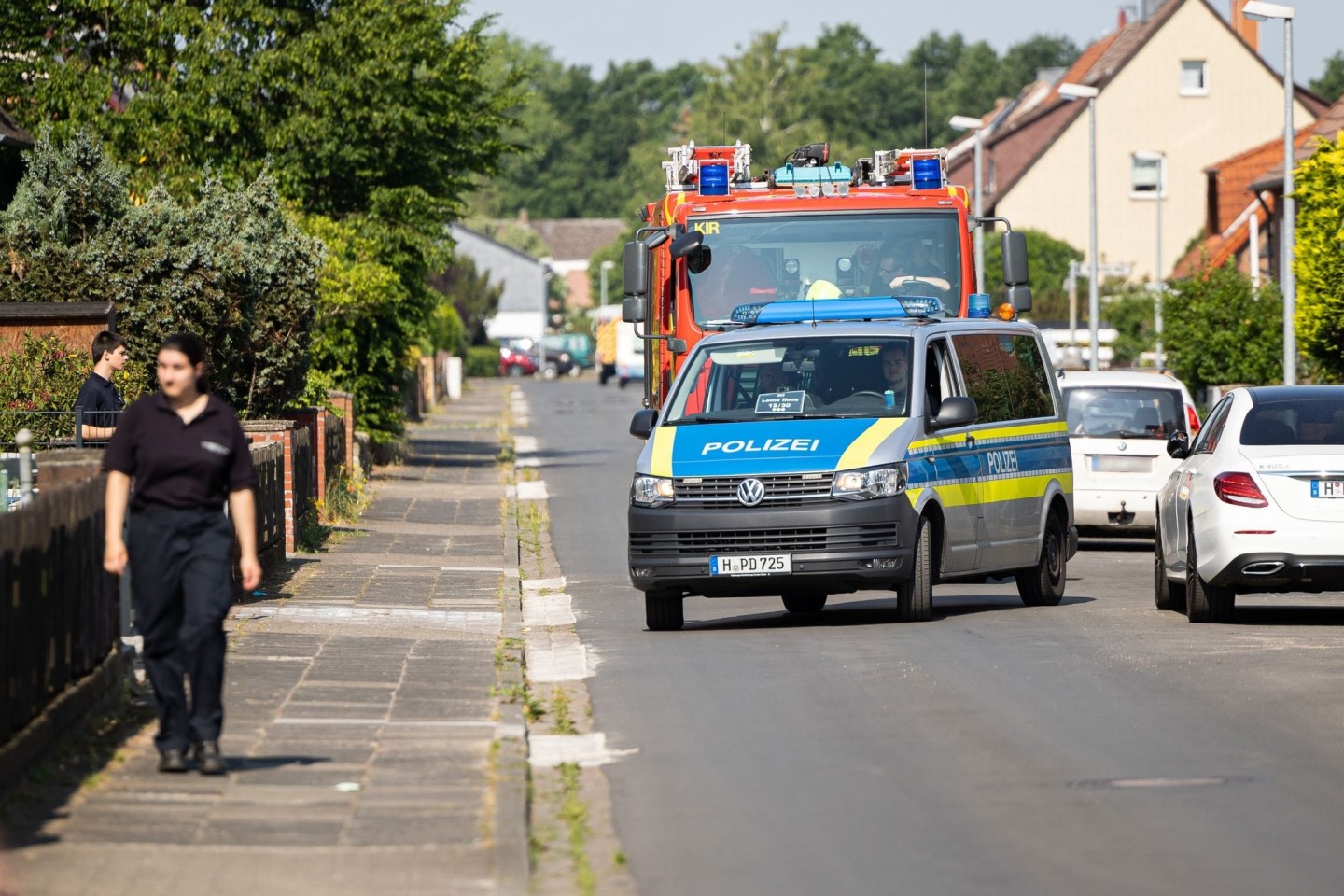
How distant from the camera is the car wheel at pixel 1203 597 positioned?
46.7 ft

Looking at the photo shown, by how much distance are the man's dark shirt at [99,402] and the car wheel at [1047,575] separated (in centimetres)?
632

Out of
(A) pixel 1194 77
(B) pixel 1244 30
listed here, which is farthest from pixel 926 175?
(B) pixel 1244 30

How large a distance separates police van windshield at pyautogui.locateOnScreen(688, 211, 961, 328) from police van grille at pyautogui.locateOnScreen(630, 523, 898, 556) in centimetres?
536

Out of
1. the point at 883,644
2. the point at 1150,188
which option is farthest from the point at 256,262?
the point at 1150,188

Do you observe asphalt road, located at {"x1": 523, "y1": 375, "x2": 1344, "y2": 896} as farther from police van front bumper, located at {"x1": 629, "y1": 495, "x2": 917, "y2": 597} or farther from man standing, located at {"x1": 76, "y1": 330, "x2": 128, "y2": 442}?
man standing, located at {"x1": 76, "y1": 330, "x2": 128, "y2": 442}

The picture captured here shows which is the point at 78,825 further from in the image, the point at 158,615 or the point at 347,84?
the point at 347,84

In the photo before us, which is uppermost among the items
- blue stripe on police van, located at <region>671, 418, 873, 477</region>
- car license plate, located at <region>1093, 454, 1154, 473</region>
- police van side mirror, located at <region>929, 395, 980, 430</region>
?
police van side mirror, located at <region>929, 395, 980, 430</region>

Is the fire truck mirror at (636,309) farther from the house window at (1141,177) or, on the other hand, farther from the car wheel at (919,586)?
the house window at (1141,177)

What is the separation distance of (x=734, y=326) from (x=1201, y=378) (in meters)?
21.1

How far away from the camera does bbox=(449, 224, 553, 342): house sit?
137m

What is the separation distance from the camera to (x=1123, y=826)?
765cm

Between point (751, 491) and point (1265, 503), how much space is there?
3.12 metres

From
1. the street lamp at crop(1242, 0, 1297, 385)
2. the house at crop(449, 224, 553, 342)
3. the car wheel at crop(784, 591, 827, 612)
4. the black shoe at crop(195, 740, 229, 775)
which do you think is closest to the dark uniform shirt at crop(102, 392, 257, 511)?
the black shoe at crop(195, 740, 229, 775)

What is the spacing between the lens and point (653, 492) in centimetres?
1402
